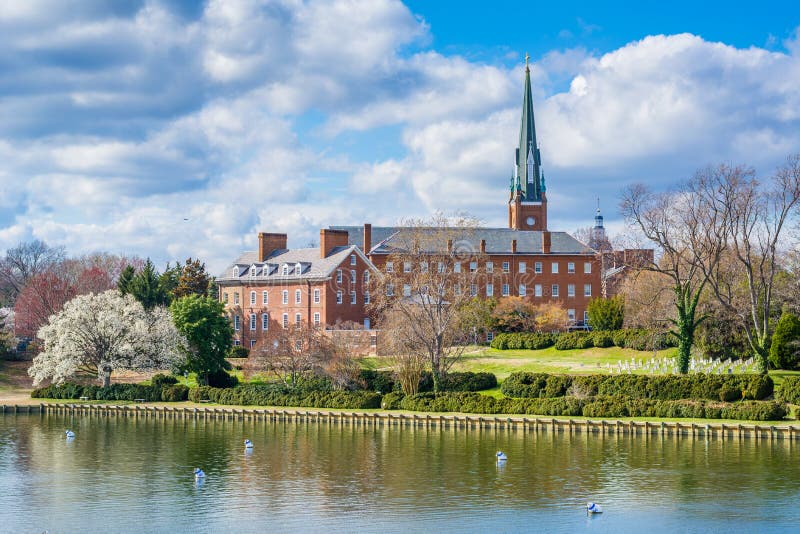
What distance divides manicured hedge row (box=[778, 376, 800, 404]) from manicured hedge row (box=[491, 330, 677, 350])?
1355 centimetres

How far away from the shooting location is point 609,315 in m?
75.5

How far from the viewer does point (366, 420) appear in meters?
50.8

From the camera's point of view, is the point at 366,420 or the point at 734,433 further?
the point at 366,420

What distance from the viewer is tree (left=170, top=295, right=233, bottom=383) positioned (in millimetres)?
65812

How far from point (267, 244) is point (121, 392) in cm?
3211

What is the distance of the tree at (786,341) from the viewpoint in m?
55.3

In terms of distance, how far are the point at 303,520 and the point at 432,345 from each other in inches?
1233

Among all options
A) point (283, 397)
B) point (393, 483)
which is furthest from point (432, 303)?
point (393, 483)

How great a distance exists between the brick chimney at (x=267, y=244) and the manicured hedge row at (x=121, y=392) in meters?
28.5

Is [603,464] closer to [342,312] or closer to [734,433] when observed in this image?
[734,433]

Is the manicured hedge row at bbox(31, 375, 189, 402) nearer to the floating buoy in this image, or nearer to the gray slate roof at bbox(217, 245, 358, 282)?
the gray slate roof at bbox(217, 245, 358, 282)

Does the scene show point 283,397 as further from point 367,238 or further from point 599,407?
point 367,238

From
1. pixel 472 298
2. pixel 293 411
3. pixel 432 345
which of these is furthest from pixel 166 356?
pixel 472 298

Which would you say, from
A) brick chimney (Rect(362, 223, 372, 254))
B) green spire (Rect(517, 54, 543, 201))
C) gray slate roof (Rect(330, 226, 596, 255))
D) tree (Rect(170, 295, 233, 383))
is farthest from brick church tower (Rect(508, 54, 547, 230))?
tree (Rect(170, 295, 233, 383))
